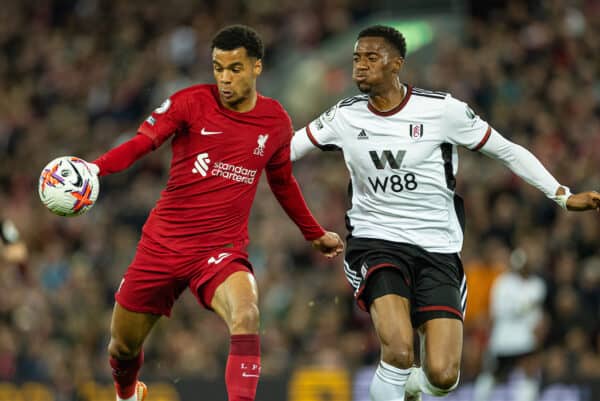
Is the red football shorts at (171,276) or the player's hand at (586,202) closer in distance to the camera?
the red football shorts at (171,276)

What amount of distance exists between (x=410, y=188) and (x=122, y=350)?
210cm

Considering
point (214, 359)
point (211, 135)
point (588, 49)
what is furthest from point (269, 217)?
point (211, 135)

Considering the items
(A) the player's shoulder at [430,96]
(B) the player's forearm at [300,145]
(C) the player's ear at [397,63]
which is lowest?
(B) the player's forearm at [300,145]

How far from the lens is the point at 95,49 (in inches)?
788

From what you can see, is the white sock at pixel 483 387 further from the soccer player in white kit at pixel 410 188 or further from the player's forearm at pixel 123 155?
the player's forearm at pixel 123 155

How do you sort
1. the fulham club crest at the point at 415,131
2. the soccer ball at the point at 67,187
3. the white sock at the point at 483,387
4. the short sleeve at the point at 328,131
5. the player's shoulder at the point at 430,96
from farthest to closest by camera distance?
1. the white sock at the point at 483,387
2. the short sleeve at the point at 328,131
3. the player's shoulder at the point at 430,96
4. the fulham club crest at the point at 415,131
5. the soccer ball at the point at 67,187

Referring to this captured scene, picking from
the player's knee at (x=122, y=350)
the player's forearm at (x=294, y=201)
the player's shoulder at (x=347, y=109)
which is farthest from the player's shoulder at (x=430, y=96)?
the player's knee at (x=122, y=350)

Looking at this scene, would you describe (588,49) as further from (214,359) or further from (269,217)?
(214,359)

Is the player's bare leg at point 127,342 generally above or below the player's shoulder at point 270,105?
below

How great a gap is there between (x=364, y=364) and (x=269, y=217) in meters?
3.05

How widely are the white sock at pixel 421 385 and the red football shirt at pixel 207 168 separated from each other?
4.78 ft

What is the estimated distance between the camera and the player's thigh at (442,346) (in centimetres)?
739

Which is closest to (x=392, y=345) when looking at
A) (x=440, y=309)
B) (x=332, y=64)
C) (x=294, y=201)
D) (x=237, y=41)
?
(x=440, y=309)

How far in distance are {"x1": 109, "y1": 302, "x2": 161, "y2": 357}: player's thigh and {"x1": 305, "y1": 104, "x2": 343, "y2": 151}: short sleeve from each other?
1540mm
